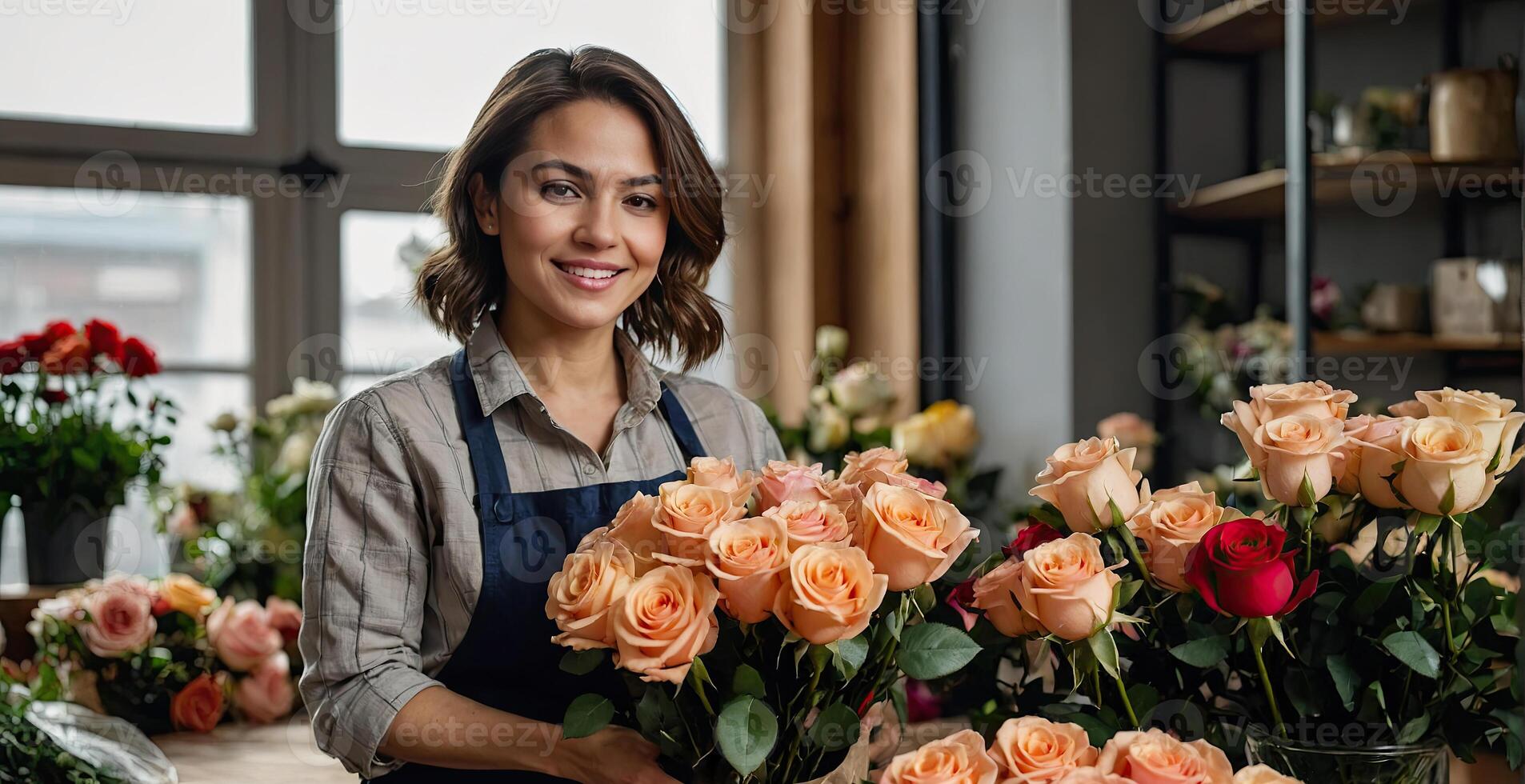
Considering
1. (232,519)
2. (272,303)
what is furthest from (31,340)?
(272,303)

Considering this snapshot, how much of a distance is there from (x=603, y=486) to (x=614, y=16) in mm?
2017

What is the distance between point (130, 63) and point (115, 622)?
4.62 ft

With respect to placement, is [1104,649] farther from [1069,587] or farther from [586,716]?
[586,716]

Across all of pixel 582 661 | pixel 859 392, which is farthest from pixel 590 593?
pixel 859 392

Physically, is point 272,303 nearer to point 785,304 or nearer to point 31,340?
point 31,340

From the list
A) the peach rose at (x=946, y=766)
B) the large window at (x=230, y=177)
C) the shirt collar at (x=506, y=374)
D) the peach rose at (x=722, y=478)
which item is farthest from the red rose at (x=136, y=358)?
the peach rose at (x=946, y=766)

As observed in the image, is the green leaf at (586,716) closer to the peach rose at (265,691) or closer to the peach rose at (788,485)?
the peach rose at (788,485)

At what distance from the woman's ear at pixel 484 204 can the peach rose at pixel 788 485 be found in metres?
0.51

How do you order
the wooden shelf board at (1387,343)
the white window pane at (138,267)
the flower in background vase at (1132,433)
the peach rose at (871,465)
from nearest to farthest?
the peach rose at (871,465) < the wooden shelf board at (1387,343) < the flower in background vase at (1132,433) < the white window pane at (138,267)

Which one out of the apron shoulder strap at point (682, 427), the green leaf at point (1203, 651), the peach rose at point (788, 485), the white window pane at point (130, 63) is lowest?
the green leaf at point (1203, 651)

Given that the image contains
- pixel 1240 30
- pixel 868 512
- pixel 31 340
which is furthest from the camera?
pixel 1240 30

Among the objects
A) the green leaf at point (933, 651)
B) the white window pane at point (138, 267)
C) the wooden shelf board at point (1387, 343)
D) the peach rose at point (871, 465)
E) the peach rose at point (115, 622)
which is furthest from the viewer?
the white window pane at point (138, 267)

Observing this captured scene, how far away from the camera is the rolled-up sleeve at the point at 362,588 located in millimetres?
1052

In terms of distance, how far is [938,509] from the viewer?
80 centimetres
